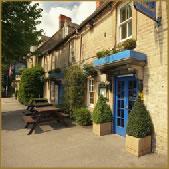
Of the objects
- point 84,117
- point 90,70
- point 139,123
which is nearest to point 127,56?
point 139,123

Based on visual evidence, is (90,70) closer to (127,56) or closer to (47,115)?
(47,115)

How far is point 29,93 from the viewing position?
2150 centimetres

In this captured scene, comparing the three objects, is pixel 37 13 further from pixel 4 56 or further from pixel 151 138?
pixel 151 138

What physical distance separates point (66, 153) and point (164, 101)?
339 cm

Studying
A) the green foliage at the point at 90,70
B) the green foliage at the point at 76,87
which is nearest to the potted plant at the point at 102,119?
the green foliage at the point at 90,70

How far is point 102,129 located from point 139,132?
2.69 m

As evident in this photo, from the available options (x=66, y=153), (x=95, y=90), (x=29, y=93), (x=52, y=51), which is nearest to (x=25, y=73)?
(x=29, y=93)

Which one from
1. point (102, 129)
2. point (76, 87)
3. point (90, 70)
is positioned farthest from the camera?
point (76, 87)

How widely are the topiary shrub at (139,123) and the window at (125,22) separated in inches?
124

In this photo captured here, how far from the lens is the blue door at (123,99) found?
8.47 m

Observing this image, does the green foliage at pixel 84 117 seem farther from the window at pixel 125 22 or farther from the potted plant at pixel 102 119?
the window at pixel 125 22

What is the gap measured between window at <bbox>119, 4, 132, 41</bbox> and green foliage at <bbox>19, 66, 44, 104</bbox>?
42.3 ft

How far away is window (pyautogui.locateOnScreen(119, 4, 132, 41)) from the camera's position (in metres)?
8.87

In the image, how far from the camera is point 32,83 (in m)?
21.1
